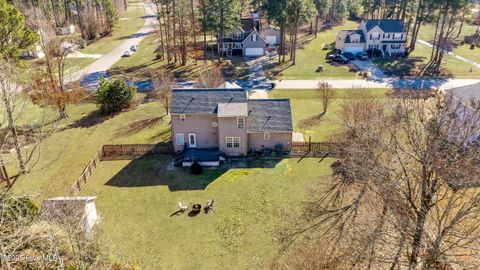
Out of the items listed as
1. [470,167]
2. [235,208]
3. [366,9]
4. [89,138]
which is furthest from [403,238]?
[366,9]

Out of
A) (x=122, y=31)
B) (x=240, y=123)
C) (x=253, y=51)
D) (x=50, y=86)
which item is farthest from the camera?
(x=122, y=31)

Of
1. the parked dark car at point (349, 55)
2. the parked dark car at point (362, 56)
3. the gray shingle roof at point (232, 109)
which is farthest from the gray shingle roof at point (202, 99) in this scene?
the parked dark car at point (362, 56)

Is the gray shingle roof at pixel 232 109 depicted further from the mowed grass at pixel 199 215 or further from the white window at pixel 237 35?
the white window at pixel 237 35

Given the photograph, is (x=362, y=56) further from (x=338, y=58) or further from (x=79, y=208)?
(x=79, y=208)

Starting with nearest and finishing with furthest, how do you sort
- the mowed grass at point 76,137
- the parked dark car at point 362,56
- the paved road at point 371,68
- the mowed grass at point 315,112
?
the mowed grass at point 76,137 → the mowed grass at point 315,112 → the paved road at point 371,68 → the parked dark car at point 362,56

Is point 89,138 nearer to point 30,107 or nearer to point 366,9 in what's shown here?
point 30,107

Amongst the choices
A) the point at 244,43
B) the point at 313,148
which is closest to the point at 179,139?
the point at 313,148
